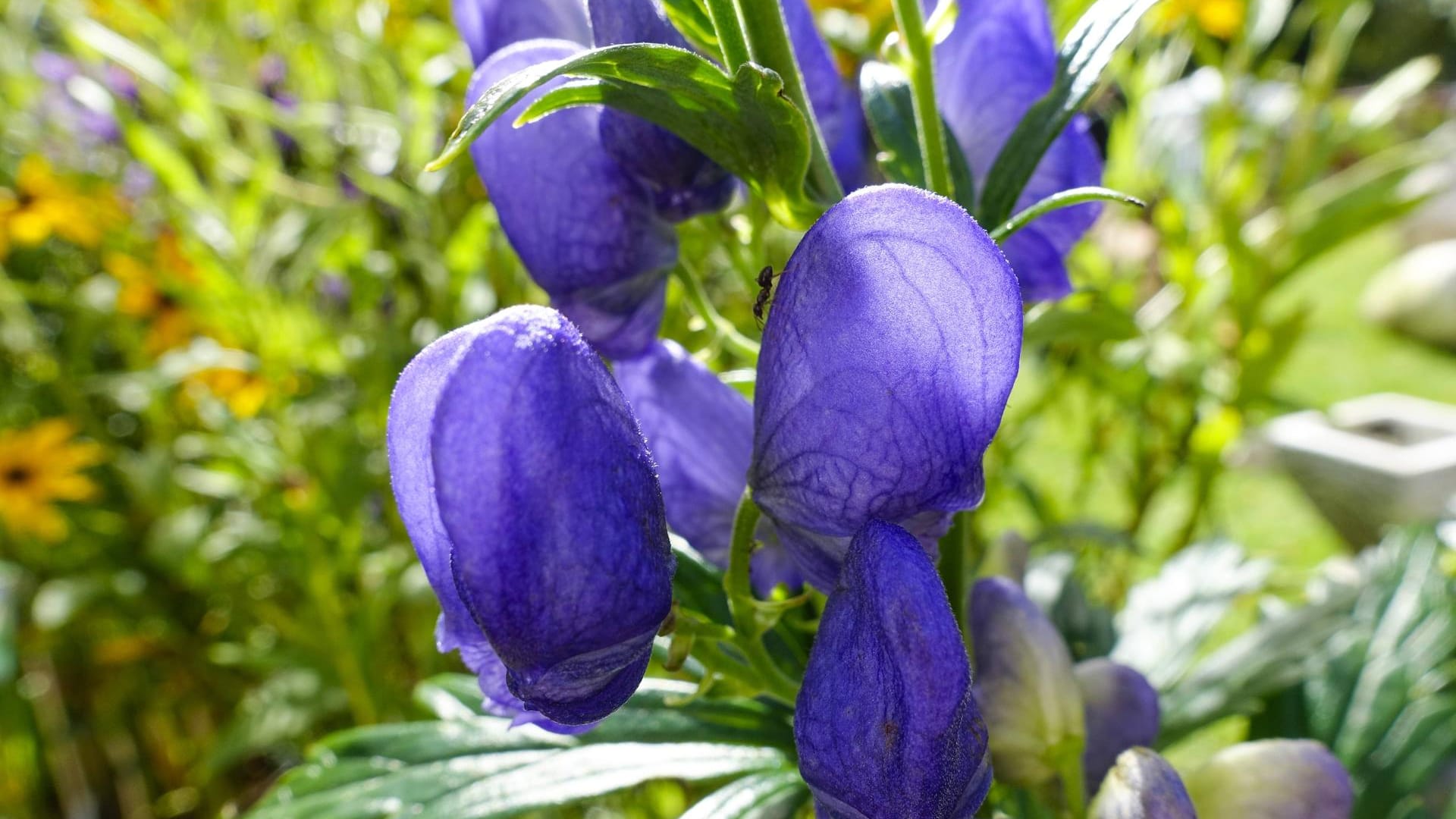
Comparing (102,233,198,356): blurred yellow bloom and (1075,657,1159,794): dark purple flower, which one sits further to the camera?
(102,233,198,356): blurred yellow bloom

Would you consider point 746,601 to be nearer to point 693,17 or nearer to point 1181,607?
point 693,17

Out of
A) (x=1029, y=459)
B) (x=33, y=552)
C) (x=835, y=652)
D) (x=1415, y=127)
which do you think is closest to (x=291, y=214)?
(x=33, y=552)

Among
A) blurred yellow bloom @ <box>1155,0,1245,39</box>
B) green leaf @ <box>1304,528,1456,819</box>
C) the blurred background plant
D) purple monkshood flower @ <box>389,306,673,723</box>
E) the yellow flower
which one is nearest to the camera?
purple monkshood flower @ <box>389,306,673,723</box>

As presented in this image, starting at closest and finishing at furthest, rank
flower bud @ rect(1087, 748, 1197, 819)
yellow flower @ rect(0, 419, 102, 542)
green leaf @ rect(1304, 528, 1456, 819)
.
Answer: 1. flower bud @ rect(1087, 748, 1197, 819)
2. green leaf @ rect(1304, 528, 1456, 819)
3. yellow flower @ rect(0, 419, 102, 542)

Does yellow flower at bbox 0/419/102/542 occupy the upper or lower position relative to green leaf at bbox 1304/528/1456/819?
lower

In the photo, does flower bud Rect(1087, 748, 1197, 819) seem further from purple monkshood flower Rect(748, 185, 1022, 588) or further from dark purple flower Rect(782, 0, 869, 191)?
dark purple flower Rect(782, 0, 869, 191)

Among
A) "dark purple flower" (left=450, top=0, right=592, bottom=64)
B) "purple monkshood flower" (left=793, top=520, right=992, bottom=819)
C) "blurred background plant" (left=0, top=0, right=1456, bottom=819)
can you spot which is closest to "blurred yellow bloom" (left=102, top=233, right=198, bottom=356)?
"blurred background plant" (left=0, top=0, right=1456, bottom=819)

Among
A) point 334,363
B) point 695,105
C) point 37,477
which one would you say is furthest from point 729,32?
point 37,477
